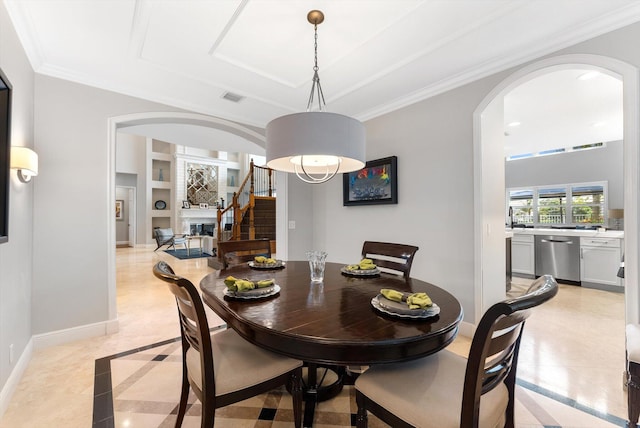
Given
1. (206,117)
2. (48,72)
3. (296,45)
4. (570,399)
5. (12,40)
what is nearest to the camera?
(570,399)

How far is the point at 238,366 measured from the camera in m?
1.28

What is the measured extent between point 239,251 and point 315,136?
1.51 metres

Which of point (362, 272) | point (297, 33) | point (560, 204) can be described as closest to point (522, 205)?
point (560, 204)

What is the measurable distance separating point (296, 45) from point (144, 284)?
14.8ft

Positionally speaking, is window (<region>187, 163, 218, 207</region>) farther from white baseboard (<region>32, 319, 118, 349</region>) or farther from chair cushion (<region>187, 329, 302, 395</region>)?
chair cushion (<region>187, 329, 302, 395</region>)

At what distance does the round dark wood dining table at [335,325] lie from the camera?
3.19ft

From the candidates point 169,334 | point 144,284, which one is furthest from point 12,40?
point 144,284

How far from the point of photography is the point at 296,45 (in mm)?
2207

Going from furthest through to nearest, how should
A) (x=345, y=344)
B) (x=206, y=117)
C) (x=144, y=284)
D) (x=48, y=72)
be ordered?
(x=144, y=284) → (x=206, y=117) → (x=48, y=72) → (x=345, y=344)

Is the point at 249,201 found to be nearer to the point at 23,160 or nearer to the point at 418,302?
the point at 23,160

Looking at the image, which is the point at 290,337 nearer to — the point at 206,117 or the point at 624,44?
the point at 624,44

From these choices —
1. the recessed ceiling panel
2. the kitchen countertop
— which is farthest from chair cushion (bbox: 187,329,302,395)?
the kitchen countertop

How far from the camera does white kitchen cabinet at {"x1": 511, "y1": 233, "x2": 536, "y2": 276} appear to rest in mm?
4910

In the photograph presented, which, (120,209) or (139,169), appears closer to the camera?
(120,209)
